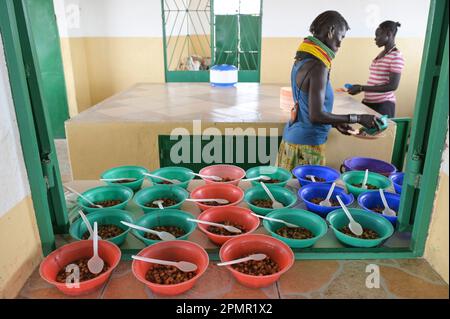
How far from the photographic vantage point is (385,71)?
8.95 ft

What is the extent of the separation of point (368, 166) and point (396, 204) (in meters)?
0.57

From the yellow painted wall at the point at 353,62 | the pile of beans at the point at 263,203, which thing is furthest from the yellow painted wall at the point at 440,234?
the yellow painted wall at the point at 353,62

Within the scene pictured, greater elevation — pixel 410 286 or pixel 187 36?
pixel 187 36

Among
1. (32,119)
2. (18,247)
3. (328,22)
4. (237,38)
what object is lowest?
(18,247)

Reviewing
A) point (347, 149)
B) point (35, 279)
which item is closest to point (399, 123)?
point (347, 149)

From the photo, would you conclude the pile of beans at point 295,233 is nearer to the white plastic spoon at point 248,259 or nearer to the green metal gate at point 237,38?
the white plastic spoon at point 248,259

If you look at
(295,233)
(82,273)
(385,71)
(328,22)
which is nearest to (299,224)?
(295,233)

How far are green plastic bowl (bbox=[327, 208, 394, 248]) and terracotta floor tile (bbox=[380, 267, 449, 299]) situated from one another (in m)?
0.09

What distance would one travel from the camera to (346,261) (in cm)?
95

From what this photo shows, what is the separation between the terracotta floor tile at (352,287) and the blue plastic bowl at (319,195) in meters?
0.23

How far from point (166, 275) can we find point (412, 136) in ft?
2.41

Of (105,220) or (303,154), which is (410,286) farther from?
→ (303,154)

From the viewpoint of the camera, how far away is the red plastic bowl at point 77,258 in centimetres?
81

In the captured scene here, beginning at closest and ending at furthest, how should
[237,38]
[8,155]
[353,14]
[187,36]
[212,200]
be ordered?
1. [8,155]
2. [212,200]
3. [353,14]
4. [237,38]
5. [187,36]
